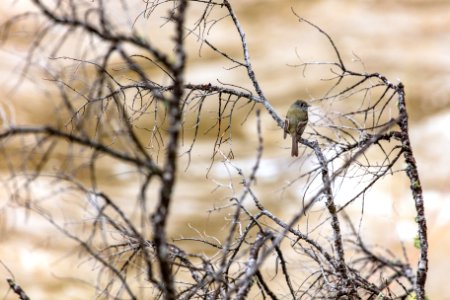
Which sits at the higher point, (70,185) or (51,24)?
(51,24)

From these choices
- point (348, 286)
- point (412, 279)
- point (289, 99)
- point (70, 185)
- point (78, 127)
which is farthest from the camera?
point (289, 99)

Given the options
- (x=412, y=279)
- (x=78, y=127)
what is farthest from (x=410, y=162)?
(x=78, y=127)

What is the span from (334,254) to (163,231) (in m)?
1.49

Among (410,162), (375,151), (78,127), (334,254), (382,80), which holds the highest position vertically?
(375,151)

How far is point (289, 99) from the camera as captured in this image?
732 cm

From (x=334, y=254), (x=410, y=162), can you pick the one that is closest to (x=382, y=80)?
(x=410, y=162)

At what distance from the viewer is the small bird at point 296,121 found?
12.4ft

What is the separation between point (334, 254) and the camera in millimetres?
2834

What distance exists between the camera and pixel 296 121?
4.28 m

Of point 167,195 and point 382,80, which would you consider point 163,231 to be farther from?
point 382,80

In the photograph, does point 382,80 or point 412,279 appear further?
point 382,80

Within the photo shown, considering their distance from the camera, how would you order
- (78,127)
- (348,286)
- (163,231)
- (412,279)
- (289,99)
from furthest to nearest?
1. (289,99)
2. (348,286)
3. (412,279)
4. (163,231)
5. (78,127)

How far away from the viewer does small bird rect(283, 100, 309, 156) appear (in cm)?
378

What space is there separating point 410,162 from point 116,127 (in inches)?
63.4
